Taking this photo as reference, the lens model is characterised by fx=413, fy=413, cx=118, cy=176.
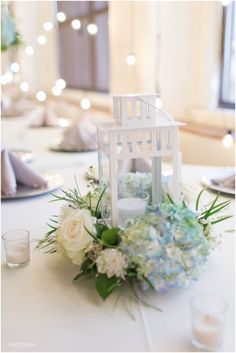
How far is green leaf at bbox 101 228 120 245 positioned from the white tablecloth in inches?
3.6

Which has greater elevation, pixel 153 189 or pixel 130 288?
pixel 153 189

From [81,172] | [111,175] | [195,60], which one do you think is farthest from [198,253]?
[195,60]

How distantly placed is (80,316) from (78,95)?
12.5 ft

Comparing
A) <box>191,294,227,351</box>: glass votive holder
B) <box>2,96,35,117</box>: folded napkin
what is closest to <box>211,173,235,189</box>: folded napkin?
<box>191,294,227,351</box>: glass votive holder

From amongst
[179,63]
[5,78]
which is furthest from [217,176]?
[5,78]

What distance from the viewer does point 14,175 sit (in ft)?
4.42

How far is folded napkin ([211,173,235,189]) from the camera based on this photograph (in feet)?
4.32

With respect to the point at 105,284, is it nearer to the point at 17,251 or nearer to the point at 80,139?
the point at 17,251

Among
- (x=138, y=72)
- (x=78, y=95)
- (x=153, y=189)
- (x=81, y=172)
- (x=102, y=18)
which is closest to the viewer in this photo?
(x=153, y=189)

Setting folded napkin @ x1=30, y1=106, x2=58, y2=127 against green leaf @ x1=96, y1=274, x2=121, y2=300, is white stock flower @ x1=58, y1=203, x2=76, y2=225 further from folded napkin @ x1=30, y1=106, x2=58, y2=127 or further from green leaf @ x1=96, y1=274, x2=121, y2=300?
folded napkin @ x1=30, y1=106, x2=58, y2=127

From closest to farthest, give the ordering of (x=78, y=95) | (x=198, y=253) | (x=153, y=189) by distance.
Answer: (x=198, y=253) < (x=153, y=189) < (x=78, y=95)

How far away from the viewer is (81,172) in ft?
5.28

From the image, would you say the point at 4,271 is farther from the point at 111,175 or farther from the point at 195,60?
the point at 195,60

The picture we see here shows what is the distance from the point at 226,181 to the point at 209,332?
80cm
